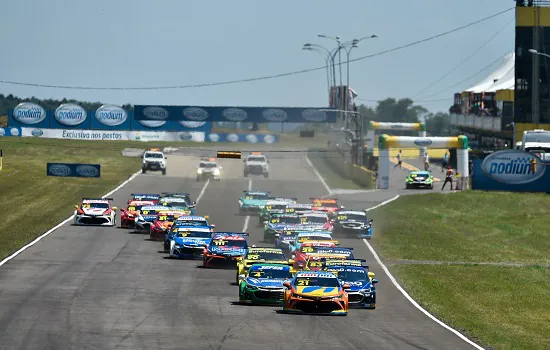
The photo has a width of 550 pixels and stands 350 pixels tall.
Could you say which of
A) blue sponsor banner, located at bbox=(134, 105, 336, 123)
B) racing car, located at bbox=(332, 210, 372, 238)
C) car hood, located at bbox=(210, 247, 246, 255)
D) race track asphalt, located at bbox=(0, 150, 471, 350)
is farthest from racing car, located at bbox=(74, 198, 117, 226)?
blue sponsor banner, located at bbox=(134, 105, 336, 123)

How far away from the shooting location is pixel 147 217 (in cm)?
5919

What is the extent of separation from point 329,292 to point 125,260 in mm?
16536

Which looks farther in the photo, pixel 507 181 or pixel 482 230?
pixel 507 181

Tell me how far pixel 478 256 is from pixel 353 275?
784 inches

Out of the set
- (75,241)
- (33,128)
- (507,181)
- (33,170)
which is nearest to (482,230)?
(507,181)

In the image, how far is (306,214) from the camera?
193 ft

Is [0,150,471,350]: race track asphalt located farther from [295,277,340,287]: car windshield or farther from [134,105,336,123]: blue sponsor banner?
[134,105,336,123]: blue sponsor banner

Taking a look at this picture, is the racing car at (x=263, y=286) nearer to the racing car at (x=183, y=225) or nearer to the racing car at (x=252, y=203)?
the racing car at (x=183, y=225)

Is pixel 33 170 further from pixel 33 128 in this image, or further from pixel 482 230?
pixel 482 230

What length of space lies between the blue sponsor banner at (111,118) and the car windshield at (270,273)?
59.0 m

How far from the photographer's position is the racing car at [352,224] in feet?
197

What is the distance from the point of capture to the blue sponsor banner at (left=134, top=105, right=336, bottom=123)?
95.2 metres

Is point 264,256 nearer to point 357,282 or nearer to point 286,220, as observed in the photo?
point 357,282

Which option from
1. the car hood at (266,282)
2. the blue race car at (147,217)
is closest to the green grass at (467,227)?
the blue race car at (147,217)
